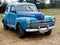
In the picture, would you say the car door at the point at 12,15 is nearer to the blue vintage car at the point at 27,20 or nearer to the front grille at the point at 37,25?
the blue vintage car at the point at 27,20

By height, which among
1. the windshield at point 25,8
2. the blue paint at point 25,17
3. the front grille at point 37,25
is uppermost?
the windshield at point 25,8

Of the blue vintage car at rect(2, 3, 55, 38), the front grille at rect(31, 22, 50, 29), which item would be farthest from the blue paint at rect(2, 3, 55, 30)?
the front grille at rect(31, 22, 50, 29)

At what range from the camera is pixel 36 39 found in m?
9.36

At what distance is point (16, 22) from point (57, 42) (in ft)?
7.36

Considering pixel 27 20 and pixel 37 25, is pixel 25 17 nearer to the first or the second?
pixel 27 20

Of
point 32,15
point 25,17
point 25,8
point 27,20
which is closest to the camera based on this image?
point 27,20

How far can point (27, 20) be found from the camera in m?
9.06

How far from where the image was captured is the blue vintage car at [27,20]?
359 inches

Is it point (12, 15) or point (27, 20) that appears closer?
point (27, 20)

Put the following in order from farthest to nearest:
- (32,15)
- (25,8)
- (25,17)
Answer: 1. (25,8)
2. (32,15)
3. (25,17)

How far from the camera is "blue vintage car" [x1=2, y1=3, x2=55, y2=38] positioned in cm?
911

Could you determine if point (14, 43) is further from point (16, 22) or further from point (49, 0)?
point (49, 0)

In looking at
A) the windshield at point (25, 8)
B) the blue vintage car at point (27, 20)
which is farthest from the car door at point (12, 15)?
the windshield at point (25, 8)

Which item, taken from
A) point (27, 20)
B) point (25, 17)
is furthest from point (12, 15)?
Result: point (27, 20)
